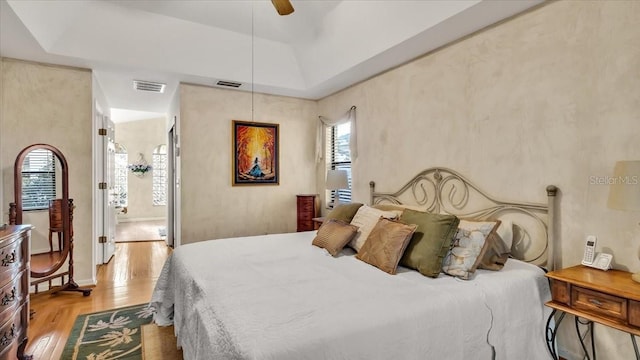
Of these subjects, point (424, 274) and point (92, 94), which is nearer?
point (424, 274)

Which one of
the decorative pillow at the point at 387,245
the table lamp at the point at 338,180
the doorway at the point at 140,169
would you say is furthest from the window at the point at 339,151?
the doorway at the point at 140,169

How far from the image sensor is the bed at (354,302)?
1386mm

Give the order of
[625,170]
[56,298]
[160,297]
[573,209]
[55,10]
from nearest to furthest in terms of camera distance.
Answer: [625,170] → [573,209] → [160,297] → [55,10] → [56,298]

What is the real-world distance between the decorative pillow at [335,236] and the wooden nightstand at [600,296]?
141 centimetres

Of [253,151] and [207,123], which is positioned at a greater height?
[207,123]

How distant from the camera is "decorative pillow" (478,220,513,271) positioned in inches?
87.2

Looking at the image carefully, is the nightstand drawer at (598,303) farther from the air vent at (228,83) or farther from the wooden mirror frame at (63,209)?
the wooden mirror frame at (63,209)

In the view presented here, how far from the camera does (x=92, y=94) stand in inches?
151

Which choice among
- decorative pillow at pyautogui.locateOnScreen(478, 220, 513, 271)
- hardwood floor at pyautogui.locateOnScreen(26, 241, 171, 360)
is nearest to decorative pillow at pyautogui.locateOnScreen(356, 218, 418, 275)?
decorative pillow at pyautogui.locateOnScreen(478, 220, 513, 271)

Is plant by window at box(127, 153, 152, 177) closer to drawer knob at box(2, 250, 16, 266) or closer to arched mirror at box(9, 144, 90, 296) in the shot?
arched mirror at box(9, 144, 90, 296)

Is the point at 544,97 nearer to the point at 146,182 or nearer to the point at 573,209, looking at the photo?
the point at 573,209

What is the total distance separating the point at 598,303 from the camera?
170cm

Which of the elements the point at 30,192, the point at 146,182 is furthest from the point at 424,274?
the point at 146,182

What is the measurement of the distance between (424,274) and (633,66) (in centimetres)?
174
